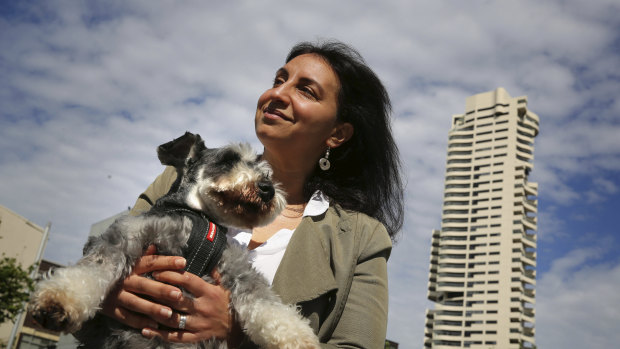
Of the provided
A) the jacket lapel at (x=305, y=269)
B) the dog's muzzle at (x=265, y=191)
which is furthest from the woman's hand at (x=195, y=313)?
the dog's muzzle at (x=265, y=191)

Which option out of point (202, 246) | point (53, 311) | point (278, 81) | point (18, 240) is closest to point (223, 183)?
point (202, 246)

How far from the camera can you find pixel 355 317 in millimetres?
3607

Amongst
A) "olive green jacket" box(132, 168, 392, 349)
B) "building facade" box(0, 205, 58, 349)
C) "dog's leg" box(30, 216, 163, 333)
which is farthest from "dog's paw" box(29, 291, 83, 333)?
"building facade" box(0, 205, 58, 349)

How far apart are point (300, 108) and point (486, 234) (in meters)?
145

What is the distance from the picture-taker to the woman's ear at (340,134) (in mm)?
5227

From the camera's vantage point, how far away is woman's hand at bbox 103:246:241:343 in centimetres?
308

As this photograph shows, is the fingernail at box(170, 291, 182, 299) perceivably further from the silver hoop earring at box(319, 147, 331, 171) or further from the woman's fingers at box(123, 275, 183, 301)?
the silver hoop earring at box(319, 147, 331, 171)

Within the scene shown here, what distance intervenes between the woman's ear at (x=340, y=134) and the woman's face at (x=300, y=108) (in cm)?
6

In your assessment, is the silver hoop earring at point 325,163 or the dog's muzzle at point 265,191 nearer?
the dog's muzzle at point 265,191

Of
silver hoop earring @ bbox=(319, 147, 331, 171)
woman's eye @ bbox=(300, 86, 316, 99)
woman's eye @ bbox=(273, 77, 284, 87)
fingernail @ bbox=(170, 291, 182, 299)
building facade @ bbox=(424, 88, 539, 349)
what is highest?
building facade @ bbox=(424, 88, 539, 349)

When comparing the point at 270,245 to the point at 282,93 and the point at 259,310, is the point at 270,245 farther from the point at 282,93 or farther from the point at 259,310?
the point at 282,93

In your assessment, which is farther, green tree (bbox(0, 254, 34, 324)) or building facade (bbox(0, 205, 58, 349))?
building facade (bbox(0, 205, 58, 349))

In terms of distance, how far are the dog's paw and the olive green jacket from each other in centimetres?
144

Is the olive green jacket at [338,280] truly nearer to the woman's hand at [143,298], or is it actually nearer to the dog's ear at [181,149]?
the dog's ear at [181,149]
